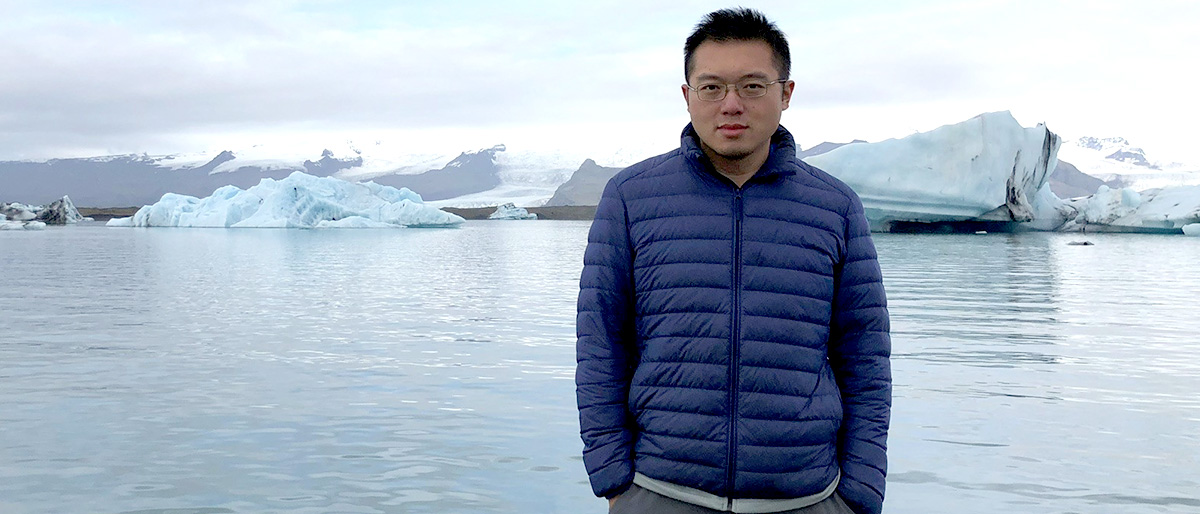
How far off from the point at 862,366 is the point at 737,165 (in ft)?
1.45

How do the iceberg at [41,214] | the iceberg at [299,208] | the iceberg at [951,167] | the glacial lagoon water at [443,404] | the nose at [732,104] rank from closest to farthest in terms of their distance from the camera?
the nose at [732,104] → the glacial lagoon water at [443,404] → the iceberg at [951,167] → the iceberg at [299,208] → the iceberg at [41,214]

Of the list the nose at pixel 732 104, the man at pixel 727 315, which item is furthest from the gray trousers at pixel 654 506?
the nose at pixel 732 104

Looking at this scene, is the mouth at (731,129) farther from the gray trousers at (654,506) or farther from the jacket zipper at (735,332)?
the gray trousers at (654,506)

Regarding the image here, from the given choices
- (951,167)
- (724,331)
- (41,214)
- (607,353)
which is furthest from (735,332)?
(41,214)

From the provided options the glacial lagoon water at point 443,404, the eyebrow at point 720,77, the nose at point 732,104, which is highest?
the eyebrow at point 720,77

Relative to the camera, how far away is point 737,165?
189 cm

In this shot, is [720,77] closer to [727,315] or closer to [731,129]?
[731,129]

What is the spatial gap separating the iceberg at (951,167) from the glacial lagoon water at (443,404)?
18134 millimetres

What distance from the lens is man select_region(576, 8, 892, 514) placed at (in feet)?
6.04

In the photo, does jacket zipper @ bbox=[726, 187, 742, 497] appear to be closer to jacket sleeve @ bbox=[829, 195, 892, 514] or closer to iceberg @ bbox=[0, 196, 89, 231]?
jacket sleeve @ bbox=[829, 195, 892, 514]

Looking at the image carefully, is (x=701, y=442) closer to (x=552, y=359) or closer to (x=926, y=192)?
(x=552, y=359)

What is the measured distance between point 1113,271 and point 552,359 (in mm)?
14934

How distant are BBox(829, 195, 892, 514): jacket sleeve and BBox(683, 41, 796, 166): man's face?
0.76 feet

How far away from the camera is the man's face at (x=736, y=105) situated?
1842 millimetres
